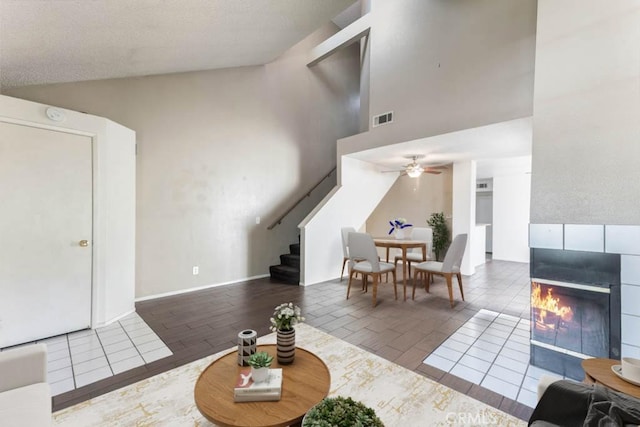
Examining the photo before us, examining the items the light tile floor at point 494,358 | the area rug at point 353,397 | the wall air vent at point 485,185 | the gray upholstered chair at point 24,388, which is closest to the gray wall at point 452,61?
the light tile floor at point 494,358

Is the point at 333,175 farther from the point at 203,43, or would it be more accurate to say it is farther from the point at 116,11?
the point at 116,11

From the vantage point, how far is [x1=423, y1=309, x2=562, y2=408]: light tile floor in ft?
6.59

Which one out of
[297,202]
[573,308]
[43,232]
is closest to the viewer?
[573,308]

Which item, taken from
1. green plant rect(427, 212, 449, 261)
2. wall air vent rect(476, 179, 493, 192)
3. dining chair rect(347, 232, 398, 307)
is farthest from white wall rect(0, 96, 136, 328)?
wall air vent rect(476, 179, 493, 192)

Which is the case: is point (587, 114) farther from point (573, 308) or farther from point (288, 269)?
point (288, 269)

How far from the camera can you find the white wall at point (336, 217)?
4.71m

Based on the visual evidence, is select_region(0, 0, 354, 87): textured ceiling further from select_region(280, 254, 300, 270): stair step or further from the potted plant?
select_region(280, 254, 300, 270): stair step

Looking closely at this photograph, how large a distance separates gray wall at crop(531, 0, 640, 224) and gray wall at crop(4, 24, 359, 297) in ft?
13.7

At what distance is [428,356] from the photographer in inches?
93.9

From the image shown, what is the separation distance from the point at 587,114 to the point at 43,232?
482 cm

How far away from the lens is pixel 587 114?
6.45 feet

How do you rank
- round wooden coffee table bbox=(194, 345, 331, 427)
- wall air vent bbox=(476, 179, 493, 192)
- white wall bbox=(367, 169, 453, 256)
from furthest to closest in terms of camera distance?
wall air vent bbox=(476, 179, 493, 192) → white wall bbox=(367, 169, 453, 256) → round wooden coffee table bbox=(194, 345, 331, 427)

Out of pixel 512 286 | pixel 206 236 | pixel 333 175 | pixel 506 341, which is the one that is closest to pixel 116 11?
pixel 206 236

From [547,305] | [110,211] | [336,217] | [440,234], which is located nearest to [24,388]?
[110,211]
